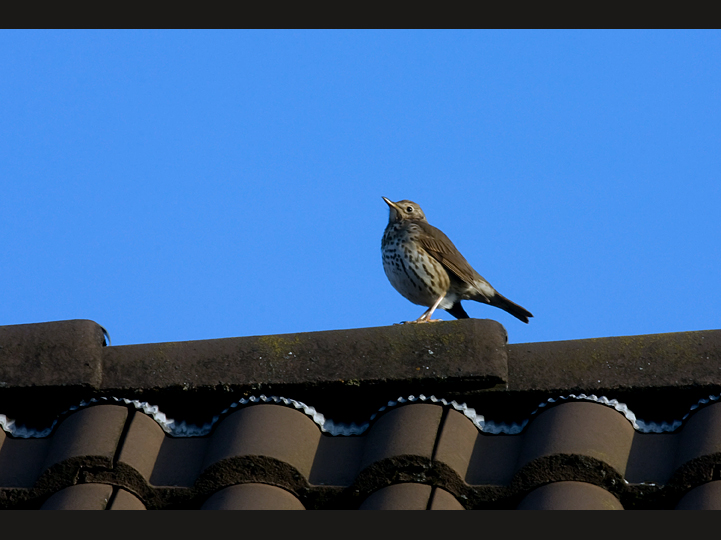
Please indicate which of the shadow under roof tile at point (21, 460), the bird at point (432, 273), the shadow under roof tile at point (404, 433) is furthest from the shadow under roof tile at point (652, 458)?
the bird at point (432, 273)

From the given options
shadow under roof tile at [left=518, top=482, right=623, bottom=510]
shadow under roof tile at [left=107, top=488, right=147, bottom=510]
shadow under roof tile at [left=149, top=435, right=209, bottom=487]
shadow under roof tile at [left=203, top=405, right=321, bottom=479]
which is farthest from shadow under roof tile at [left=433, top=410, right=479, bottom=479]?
shadow under roof tile at [left=107, top=488, right=147, bottom=510]

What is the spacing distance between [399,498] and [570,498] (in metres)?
0.52

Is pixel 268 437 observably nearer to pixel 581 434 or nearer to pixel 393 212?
pixel 581 434

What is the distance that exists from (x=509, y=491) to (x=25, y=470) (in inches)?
66.2

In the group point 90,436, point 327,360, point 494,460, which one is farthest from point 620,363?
point 90,436

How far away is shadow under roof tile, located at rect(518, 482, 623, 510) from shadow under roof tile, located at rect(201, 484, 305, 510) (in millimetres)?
741

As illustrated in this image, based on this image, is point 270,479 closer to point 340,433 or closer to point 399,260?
point 340,433

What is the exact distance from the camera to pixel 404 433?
330cm

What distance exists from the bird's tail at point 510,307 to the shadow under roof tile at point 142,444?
457cm

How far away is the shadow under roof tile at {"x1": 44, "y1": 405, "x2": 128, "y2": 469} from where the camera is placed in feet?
10.9

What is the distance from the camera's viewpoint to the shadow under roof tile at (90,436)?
333cm

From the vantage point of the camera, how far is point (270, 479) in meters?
3.24

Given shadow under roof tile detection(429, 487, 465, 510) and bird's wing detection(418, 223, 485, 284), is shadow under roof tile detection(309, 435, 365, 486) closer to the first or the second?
shadow under roof tile detection(429, 487, 465, 510)

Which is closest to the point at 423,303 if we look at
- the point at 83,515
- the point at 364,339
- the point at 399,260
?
the point at 399,260
